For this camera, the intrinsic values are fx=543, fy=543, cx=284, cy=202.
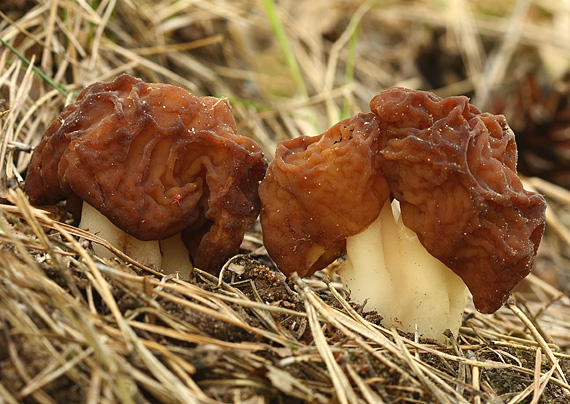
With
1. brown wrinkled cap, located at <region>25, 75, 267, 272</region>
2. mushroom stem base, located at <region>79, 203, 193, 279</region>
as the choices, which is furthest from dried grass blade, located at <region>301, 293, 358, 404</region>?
mushroom stem base, located at <region>79, 203, 193, 279</region>

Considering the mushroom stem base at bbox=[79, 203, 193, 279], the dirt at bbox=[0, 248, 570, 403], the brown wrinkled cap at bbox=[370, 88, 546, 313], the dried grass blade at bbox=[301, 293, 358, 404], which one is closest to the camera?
the dirt at bbox=[0, 248, 570, 403]

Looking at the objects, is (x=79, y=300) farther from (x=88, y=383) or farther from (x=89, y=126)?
(x=89, y=126)

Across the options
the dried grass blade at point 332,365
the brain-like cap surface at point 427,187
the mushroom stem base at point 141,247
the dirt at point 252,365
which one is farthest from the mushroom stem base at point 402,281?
the mushroom stem base at point 141,247

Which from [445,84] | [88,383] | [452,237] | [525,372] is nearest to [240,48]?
[445,84]

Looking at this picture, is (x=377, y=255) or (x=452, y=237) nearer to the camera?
(x=452, y=237)

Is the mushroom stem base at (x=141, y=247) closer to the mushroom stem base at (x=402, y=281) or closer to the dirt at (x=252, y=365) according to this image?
the dirt at (x=252, y=365)

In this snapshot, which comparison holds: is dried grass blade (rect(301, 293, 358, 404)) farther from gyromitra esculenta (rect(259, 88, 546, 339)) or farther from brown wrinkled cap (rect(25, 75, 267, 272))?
brown wrinkled cap (rect(25, 75, 267, 272))

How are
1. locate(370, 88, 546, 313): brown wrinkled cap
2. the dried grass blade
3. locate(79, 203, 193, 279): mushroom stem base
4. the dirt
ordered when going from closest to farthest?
the dirt → the dried grass blade → locate(370, 88, 546, 313): brown wrinkled cap → locate(79, 203, 193, 279): mushroom stem base

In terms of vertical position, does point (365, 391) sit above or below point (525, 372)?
above
